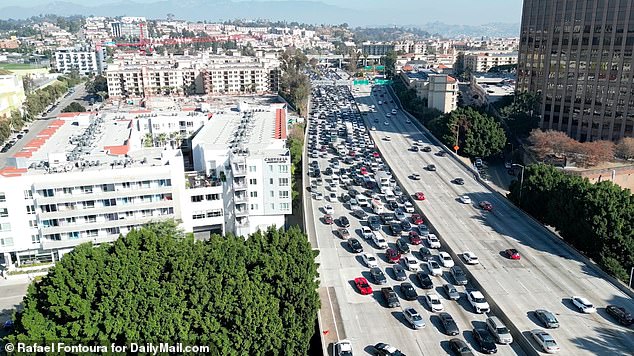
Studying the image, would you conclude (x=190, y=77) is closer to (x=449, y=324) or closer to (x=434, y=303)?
(x=434, y=303)

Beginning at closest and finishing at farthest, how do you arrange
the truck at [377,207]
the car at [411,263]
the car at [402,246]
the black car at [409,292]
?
the black car at [409,292] → the car at [411,263] → the car at [402,246] → the truck at [377,207]

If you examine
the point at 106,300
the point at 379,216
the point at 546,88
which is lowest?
the point at 379,216

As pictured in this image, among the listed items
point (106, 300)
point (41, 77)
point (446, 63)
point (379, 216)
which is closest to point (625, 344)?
point (379, 216)

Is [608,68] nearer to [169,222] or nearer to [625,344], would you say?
[625,344]

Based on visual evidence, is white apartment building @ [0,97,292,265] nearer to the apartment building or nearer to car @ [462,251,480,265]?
car @ [462,251,480,265]

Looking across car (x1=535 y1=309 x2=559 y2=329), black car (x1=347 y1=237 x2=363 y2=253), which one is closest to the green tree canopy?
black car (x1=347 y1=237 x2=363 y2=253)

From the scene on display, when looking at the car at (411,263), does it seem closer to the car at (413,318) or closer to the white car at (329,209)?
the car at (413,318)

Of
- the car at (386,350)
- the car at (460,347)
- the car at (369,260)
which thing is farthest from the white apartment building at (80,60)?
the car at (460,347)
